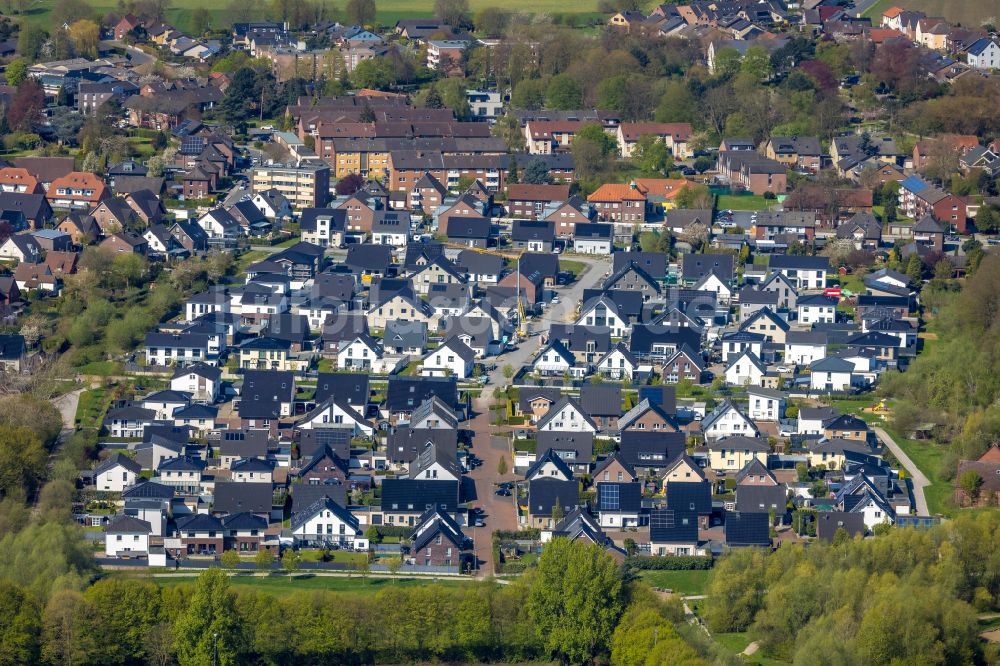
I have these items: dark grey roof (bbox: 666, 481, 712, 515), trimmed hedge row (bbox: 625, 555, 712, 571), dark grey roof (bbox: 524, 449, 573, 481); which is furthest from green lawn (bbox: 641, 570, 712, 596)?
dark grey roof (bbox: 524, 449, 573, 481)

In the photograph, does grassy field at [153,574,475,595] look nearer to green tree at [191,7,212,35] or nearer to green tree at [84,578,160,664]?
green tree at [84,578,160,664]

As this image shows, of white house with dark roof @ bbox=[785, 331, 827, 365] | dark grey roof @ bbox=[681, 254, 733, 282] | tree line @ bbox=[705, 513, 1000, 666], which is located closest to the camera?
tree line @ bbox=[705, 513, 1000, 666]

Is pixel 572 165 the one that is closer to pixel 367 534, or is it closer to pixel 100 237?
pixel 100 237

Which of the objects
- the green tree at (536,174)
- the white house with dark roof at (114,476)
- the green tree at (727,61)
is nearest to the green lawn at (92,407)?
the white house with dark roof at (114,476)

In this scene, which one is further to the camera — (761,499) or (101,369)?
(101,369)

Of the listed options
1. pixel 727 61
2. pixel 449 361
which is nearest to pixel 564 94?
pixel 727 61

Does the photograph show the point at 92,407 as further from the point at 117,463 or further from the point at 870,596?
the point at 870,596
